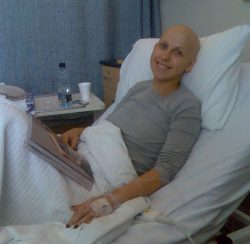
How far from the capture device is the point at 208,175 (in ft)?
3.51

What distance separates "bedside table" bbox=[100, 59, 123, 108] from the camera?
2137 mm

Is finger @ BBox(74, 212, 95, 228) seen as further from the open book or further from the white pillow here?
the white pillow

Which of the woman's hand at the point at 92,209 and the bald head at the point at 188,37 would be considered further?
the bald head at the point at 188,37

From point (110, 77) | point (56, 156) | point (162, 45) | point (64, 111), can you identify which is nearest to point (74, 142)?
point (56, 156)

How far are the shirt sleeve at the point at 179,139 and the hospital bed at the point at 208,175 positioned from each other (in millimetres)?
26

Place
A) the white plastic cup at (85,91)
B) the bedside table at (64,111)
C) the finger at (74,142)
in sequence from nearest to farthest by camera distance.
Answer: the finger at (74,142)
the bedside table at (64,111)
the white plastic cup at (85,91)

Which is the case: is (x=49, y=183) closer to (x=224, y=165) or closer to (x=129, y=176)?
(x=129, y=176)

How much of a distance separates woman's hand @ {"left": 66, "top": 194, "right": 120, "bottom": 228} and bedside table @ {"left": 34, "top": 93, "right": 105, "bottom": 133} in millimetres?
921

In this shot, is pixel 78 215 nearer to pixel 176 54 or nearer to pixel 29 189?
pixel 29 189

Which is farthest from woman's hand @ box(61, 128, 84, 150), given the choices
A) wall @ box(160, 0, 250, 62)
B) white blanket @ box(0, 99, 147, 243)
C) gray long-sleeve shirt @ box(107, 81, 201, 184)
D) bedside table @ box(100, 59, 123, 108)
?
wall @ box(160, 0, 250, 62)

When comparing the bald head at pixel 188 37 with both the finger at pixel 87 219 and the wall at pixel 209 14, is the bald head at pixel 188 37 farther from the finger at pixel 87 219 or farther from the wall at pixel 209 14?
the finger at pixel 87 219

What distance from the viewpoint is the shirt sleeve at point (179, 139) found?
1.13 meters

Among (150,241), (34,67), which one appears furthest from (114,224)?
(34,67)

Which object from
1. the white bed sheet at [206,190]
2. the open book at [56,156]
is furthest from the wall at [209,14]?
the open book at [56,156]
